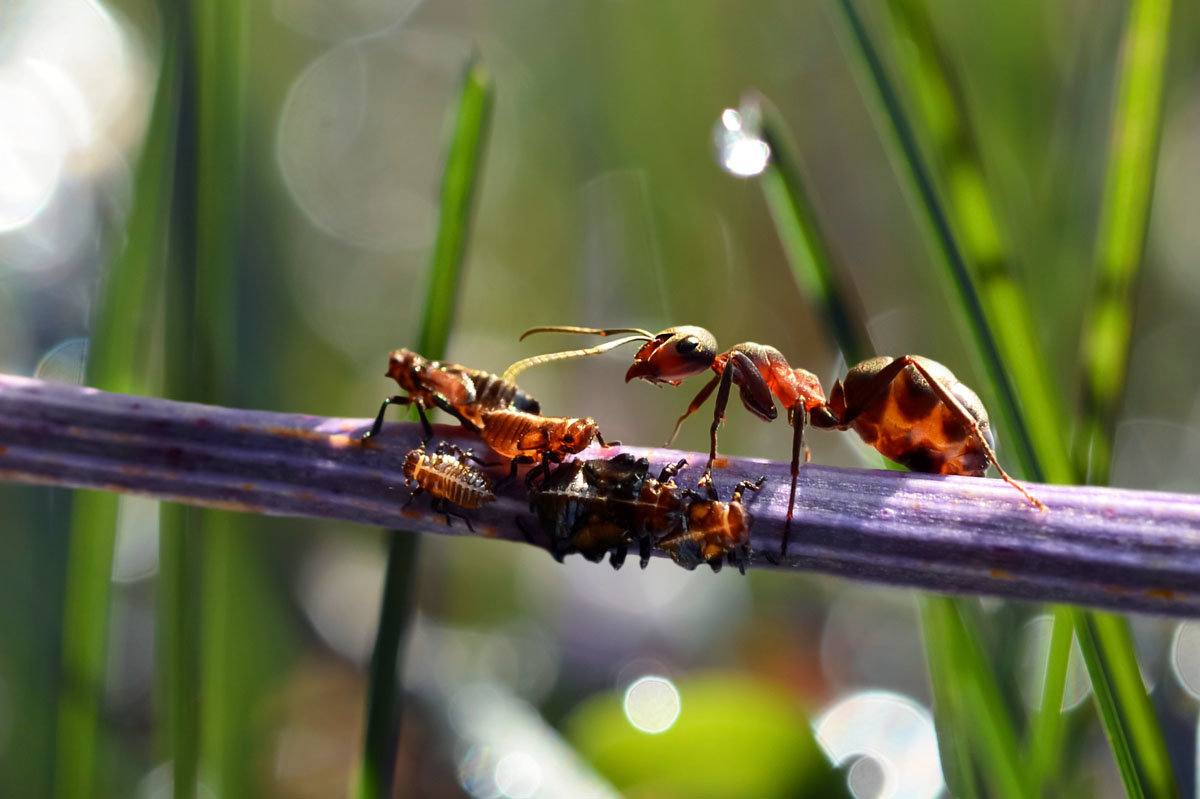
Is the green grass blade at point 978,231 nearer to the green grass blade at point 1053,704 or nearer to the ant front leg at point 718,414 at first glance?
the green grass blade at point 1053,704

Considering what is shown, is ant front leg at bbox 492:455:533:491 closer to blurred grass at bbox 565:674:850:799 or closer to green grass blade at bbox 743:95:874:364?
green grass blade at bbox 743:95:874:364

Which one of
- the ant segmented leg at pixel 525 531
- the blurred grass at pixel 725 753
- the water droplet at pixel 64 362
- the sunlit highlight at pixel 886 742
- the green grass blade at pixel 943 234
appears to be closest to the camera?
the ant segmented leg at pixel 525 531

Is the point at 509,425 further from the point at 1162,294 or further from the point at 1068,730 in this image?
the point at 1162,294

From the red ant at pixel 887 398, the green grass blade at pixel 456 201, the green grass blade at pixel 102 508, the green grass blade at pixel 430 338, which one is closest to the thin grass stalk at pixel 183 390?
the green grass blade at pixel 102 508

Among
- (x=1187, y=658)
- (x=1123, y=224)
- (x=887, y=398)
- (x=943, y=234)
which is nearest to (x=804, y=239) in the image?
(x=943, y=234)

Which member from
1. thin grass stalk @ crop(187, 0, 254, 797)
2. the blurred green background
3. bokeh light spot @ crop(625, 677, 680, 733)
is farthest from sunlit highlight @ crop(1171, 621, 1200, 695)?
thin grass stalk @ crop(187, 0, 254, 797)
